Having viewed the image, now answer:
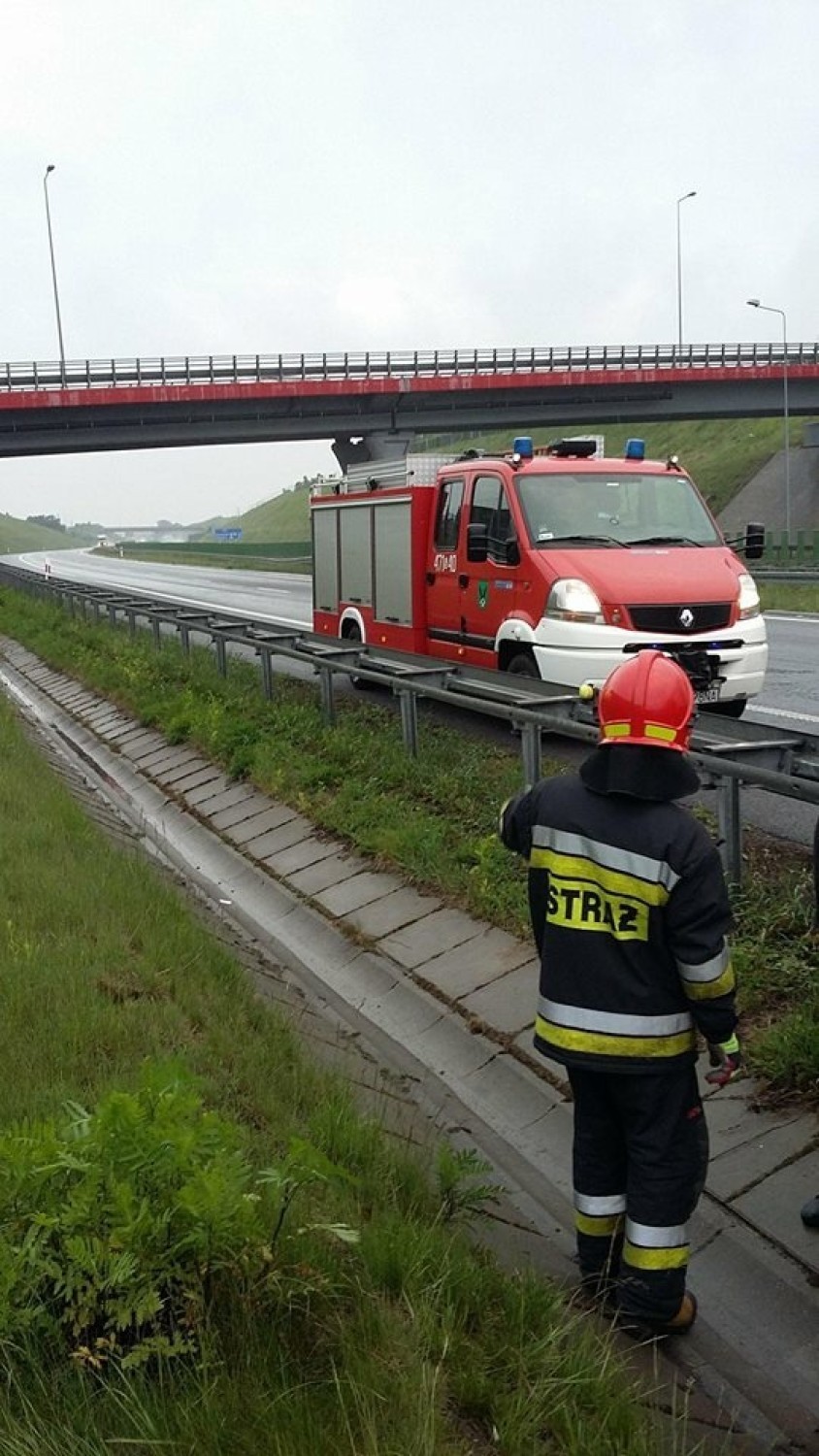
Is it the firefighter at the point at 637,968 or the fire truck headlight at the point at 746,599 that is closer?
the firefighter at the point at 637,968

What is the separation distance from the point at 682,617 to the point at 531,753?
3.15m

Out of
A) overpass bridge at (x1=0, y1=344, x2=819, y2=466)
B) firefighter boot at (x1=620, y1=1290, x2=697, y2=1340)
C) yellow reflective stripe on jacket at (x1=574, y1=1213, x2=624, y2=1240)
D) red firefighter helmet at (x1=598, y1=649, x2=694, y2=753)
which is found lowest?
firefighter boot at (x1=620, y1=1290, x2=697, y2=1340)

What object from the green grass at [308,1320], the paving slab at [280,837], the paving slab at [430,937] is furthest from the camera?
the paving slab at [280,837]

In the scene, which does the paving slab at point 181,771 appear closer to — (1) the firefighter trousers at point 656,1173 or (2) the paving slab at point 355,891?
(2) the paving slab at point 355,891

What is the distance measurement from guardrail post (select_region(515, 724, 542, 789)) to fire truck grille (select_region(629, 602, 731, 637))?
111 inches

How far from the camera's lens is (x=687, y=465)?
73.1m

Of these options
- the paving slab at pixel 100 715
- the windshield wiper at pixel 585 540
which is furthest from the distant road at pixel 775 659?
the paving slab at pixel 100 715

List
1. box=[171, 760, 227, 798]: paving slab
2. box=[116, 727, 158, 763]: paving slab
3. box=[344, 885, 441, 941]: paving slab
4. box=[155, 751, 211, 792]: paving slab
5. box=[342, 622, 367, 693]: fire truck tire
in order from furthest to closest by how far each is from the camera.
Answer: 1. box=[342, 622, 367, 693]: fire truck tire
2. box=[116, 727, 158, 763]: paving slab
3. box=[155, 751, 211, 792]: paving slab
4. box=[171, 760, 227, 798]: paving slab
5. box=[344, 885, 441, 941]: paving slab

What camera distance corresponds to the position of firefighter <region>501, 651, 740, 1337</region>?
339 cm

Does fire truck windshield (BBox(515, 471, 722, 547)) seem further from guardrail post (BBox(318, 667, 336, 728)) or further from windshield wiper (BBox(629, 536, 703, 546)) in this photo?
guardrail post (BBox(318, 667, 336, 728))

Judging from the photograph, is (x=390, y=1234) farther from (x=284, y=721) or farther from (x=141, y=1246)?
(x=284, y=721)

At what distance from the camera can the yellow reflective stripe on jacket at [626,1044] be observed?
3.53 m

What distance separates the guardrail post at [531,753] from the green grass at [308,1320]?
2.59 meters

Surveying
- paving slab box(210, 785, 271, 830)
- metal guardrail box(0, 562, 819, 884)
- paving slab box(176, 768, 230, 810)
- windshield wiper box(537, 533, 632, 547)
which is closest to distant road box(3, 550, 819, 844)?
metal guardrail box(0, 562, 819, 884)
